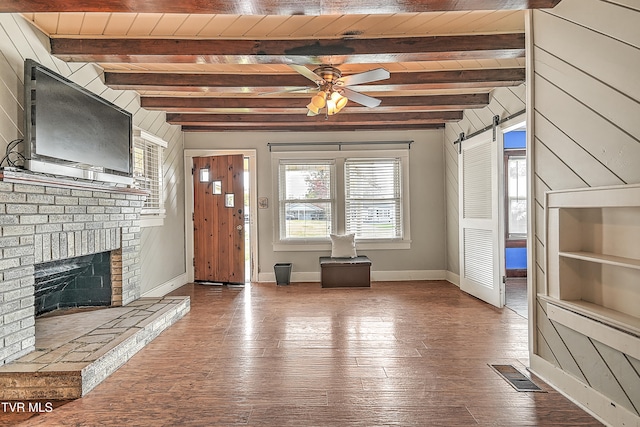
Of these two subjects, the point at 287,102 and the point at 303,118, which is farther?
the point at 303,118

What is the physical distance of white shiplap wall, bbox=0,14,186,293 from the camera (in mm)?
2574

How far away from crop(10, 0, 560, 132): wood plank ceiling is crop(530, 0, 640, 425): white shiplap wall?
342mm

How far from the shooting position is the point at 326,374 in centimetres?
261

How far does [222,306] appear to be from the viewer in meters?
4.50

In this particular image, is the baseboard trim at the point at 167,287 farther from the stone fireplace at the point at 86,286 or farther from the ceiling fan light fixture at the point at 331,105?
the ceiling fan light fixture at the point at 331,105

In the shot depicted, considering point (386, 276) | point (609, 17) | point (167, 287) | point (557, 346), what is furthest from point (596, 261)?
point (167, 287)

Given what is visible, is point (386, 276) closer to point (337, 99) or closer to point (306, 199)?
point (306, 199)

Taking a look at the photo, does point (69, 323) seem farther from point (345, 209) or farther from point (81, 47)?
point (345, 209)

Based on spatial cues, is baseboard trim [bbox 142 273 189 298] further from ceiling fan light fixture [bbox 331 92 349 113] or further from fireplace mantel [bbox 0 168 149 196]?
ceiling fan light fixture [bbox 331 92 349 113]

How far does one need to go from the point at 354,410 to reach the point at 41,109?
10.1 feet

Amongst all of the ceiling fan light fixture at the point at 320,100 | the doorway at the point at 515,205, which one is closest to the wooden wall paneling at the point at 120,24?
the ceiling fan light fixture at the point at 320,100

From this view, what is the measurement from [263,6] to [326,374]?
256cm

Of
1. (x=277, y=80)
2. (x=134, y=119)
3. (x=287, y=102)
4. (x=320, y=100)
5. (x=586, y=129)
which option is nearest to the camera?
(x=586, y=129)

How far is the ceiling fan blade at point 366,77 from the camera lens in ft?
9.65
